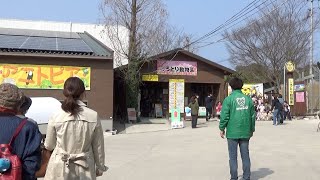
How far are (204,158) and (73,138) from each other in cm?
782

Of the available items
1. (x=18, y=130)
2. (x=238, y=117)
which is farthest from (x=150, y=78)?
(x=18, y=130)

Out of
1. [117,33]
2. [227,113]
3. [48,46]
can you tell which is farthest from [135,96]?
[227,113]

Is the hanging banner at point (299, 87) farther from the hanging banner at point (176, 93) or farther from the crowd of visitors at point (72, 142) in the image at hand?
the crowd of visitors at point (72, 142)

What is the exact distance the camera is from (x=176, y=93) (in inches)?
1141

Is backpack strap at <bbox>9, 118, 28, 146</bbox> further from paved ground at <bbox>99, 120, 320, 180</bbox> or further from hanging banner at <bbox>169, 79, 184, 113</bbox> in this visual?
hanging banner at <bbox>169, 79, 184, 113</bbox>

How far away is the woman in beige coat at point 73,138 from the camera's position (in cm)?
464

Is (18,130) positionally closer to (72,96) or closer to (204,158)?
(72,96)

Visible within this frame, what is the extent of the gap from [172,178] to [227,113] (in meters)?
1.90

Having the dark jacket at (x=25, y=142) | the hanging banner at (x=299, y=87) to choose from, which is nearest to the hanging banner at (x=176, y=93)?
the hanging banner at (x=299, y=87)

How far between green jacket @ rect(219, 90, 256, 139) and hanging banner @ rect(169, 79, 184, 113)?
803 inches

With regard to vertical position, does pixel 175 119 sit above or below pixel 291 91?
below

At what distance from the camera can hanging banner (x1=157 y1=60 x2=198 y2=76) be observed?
29.6 meters

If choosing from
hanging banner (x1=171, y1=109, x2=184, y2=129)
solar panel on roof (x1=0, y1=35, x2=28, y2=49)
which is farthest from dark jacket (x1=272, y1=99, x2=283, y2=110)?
solar panel on roof (x1=0, y1=35, x2=28, y2=49)

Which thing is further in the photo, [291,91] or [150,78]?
[291,91]
